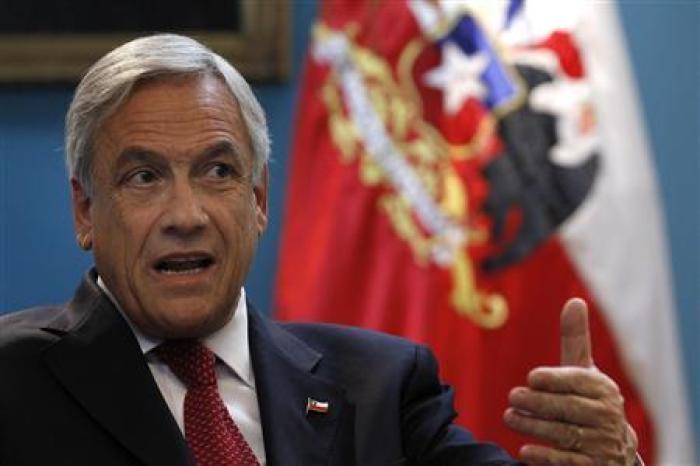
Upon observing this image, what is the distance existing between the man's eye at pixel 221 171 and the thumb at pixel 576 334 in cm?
54

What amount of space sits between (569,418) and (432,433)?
1.00ft

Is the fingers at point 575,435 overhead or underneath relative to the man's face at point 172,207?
underneath

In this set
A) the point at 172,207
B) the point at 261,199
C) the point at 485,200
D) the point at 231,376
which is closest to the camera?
the point at 172,207

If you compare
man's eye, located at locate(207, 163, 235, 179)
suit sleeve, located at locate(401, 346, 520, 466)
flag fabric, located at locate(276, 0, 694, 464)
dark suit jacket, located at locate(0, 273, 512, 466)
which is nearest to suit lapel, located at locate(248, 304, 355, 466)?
dark suit jacket, located at locate(0, 273, 512, 466)

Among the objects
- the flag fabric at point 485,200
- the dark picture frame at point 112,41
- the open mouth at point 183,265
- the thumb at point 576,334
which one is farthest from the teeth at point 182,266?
the dark picture frame at point 112,41

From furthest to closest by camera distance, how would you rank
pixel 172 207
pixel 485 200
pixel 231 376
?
pixel 485 200 → pixel 231 376 → pixel 172 207

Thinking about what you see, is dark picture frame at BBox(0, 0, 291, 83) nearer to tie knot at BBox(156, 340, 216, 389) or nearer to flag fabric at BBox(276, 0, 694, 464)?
flag fabric at BBox(276, 0, 694, 464)

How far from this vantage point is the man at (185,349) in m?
1.77

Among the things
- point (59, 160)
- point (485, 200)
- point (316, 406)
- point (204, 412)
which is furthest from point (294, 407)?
point (59, 160)

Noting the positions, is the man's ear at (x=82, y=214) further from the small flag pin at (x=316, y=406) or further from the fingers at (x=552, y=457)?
the fingers at (x=552, y=457)

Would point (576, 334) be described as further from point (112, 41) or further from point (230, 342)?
point (112, 41)

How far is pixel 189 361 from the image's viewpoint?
75.3 inches

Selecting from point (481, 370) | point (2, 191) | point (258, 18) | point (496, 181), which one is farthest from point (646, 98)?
point (2, 191)

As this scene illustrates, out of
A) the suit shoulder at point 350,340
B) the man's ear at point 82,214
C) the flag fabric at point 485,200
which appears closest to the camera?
the man's ear at point 82,214
